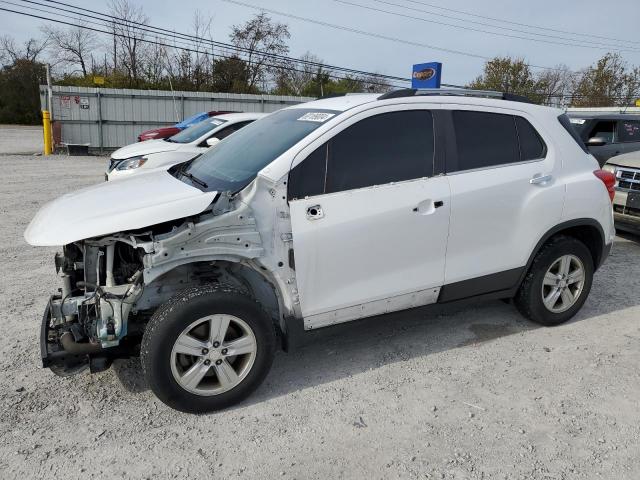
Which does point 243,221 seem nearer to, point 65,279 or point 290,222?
point 290,222

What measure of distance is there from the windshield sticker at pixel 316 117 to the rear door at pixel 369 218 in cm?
18

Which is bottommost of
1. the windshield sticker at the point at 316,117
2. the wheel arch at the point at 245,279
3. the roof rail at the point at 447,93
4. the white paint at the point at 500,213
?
the wheel arch at the point at 245,279

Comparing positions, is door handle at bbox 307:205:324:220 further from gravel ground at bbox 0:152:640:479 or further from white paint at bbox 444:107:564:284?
white paint at bbox 444:107:564:284

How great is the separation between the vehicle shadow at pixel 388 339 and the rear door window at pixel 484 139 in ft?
3.56

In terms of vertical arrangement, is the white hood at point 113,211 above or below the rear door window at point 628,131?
below

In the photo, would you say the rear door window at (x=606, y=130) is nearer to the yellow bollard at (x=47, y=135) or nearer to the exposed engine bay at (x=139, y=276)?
the exposed engine bay at (x=139, y=276)

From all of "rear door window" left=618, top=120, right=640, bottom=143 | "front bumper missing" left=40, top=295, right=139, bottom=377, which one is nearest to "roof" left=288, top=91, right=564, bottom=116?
"front bumper missing" left=40, top=295, right=139, bottom=377

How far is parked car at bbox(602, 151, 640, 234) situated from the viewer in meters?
6.70

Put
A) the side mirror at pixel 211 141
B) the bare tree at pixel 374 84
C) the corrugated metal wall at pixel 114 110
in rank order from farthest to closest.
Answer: the bare tree at pixel 374 84 < the corrugated metal wall at pixel 114 110 < the side mirror at pixel 211 141

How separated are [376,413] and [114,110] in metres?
19.4

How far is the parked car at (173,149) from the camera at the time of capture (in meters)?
8.49

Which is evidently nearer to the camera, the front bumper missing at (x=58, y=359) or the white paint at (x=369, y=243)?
the front bumper missing at (x=58, y=359)

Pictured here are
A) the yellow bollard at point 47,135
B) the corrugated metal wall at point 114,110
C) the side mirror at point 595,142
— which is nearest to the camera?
the side mirror at point 595,142

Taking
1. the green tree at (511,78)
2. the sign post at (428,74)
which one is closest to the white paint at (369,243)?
the sign post at (428,74)
